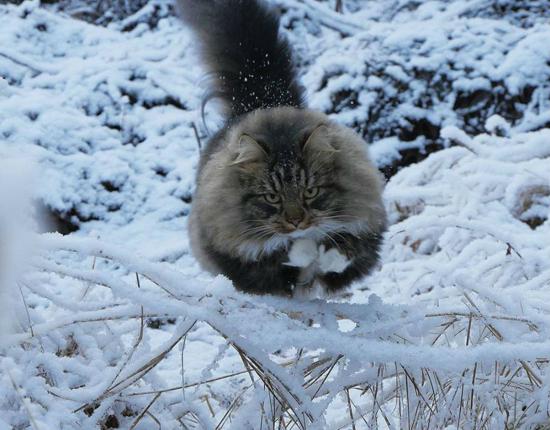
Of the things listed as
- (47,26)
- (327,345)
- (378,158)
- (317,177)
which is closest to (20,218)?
(327,345)

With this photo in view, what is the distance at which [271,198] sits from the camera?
192 cm

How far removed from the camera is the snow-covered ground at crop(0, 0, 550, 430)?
1.52m

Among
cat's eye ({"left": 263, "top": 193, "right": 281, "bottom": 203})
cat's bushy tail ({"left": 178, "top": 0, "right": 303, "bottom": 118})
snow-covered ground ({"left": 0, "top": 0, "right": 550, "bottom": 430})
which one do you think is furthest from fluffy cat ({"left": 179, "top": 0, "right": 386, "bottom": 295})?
cat's bushy tail ({"left": 178, "top": 0, "right": 303, "bottom": 118})

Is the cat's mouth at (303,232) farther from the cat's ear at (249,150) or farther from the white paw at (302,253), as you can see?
the cat's ear at (249,150)

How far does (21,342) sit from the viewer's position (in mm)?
1567

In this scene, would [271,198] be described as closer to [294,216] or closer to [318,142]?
[294,216]

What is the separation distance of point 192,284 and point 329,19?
4923 mm

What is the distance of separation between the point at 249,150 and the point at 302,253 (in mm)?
328

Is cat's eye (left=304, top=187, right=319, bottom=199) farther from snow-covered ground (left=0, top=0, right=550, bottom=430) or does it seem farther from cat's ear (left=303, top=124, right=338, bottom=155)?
Result: snow-covered ground (left=0, top=0, right=550, bottom=430)

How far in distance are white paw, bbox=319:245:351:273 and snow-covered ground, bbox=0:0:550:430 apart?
0.54 feet

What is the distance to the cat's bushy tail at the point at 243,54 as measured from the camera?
2666 millimetres

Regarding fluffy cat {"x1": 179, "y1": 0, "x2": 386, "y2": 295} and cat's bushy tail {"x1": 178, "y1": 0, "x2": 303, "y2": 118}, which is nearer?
fluffy cat {"x1": 179, "y1": 0, "x2": 386, "y2": 295}

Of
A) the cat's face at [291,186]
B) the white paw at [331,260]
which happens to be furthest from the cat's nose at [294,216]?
the white paw at [331,260]

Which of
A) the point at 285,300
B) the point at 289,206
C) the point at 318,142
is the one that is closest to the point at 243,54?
the point at 318,142
